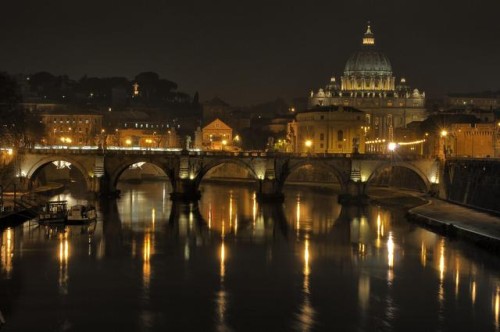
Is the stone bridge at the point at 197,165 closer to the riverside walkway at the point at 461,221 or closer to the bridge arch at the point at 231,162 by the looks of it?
the bridge arch at the point at 231,162

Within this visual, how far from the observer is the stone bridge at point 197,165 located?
67.1m

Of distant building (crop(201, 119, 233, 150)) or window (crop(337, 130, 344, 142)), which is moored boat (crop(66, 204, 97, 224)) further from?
distant building (crop(201, 119, 233, 150))

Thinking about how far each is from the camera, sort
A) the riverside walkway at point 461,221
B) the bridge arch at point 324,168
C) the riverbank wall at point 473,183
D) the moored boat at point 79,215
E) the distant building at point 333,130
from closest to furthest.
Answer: the riverside walkway at point 461,221 < the moored boat at point 79,215 < the riverbank wall at point 473,183 < the bridge arch at point 324,168 < the distant building at point 333,130

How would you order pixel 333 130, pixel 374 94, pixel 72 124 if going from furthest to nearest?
pixel 374 94 → pixel 72 124 → pixel 333 130

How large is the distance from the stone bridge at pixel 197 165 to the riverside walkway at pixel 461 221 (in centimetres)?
1009

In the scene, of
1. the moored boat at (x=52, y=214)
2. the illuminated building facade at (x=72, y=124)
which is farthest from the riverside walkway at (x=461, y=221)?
the illuminated building facade at (x=72, y=124)

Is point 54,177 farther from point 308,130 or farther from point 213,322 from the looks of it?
point 213,322

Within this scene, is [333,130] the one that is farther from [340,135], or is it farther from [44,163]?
[44,163]

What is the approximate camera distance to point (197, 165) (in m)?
70.6

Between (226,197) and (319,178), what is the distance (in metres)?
23.6

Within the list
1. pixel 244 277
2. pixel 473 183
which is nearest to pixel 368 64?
pixel 473 183

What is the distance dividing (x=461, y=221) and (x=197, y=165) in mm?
29542

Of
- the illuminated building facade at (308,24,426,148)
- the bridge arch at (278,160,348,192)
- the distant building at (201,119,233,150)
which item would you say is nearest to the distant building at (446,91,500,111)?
the illuminated building facade at (308,24,426,148)

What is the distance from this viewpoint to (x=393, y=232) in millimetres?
48156
